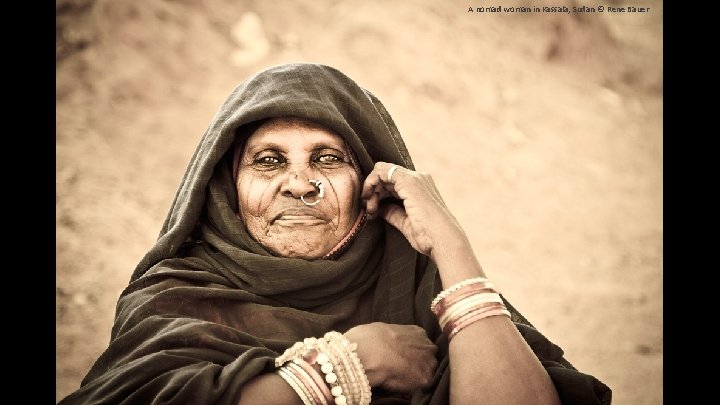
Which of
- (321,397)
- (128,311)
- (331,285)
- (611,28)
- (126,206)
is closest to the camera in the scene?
(321,397)

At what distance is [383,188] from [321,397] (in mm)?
864

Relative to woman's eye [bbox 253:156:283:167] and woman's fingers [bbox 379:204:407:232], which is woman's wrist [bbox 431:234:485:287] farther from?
woman's eye [bbox 253:156:283:167]

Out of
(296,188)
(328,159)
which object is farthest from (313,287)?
(328,159)

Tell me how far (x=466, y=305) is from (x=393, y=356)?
0.82ft

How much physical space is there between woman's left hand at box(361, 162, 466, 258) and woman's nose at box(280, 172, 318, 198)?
0.19m

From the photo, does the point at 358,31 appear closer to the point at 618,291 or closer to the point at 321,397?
the point at 618,291

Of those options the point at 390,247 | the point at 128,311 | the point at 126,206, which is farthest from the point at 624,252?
the point at 128,311

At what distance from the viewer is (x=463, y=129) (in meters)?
5.02

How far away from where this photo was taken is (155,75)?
466cm

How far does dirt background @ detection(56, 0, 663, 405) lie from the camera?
4453 mm

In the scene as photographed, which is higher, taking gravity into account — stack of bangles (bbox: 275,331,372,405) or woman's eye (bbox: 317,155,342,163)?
woman's eye (bbox: 317,155,342,163)

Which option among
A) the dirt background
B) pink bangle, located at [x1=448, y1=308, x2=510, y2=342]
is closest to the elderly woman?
pink bangle, located at [x1=448, y1=308, x2=510, y2=342]

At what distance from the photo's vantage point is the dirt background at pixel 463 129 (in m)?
4.45

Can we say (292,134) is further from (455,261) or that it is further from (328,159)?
(455,261)
